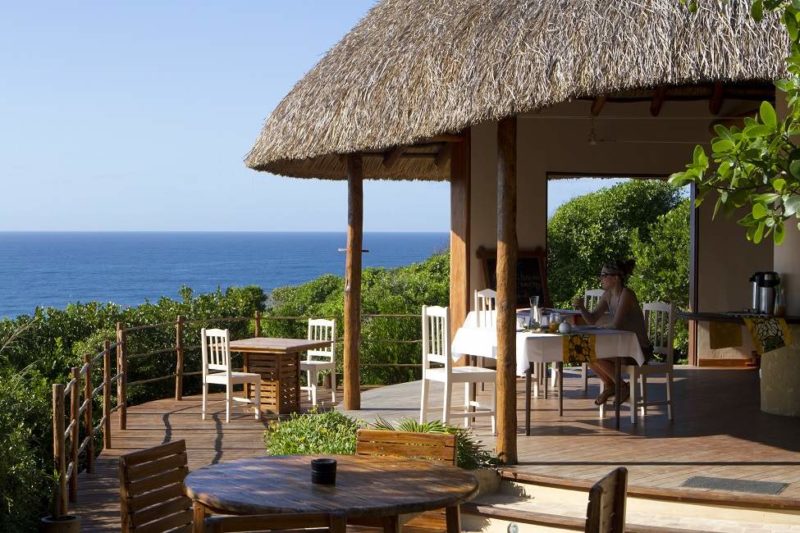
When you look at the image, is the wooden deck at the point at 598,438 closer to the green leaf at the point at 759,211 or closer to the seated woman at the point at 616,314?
the seated woman at the point at 616,314

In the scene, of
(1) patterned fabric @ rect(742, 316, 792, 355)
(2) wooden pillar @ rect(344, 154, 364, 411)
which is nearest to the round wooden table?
(2) wooden pillar @ rect(344, 154, 364, 411)

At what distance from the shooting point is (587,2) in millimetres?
6934

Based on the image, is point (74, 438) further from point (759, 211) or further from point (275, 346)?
point (759, 211)

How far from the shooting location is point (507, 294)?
6.91 metres

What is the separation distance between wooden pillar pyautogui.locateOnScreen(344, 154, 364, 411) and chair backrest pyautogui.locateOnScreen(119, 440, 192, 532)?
4.50m

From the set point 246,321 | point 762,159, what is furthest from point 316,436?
point 246,321

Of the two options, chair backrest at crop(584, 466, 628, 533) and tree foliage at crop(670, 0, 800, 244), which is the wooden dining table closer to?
chair backrest at crop(584, 466, 628, 533)

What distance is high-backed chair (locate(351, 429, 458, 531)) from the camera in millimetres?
4895

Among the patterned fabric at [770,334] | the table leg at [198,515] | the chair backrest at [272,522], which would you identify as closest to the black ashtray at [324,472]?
the table leg at [198,515]

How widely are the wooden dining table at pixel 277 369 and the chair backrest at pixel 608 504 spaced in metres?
6.57

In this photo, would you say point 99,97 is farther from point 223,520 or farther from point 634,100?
point 223,520

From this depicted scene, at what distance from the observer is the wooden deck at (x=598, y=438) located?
21.8 ft

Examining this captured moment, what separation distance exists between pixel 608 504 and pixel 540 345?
13.1 ft

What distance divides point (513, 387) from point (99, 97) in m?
53.2
